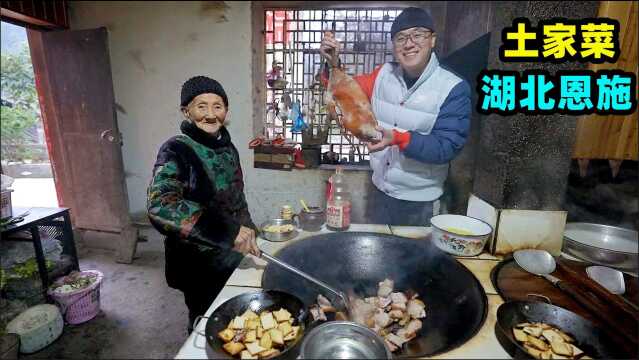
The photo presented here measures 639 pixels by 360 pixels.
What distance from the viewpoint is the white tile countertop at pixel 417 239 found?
31.6 inches

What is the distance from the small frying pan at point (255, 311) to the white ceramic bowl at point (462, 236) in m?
0.75

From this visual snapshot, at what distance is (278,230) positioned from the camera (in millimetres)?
1457

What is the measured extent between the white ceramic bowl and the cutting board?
12 centimetres

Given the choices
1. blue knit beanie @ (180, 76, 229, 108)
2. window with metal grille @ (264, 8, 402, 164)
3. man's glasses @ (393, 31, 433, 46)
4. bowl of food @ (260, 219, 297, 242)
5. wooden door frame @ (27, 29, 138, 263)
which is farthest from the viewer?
wooden door frame @ (27, 29, 138, 263)

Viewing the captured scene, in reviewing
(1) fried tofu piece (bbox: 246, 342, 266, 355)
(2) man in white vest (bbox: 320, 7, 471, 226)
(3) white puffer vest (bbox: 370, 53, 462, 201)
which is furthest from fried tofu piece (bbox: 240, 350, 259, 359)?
(3) white puffer vest (bbox: 370, 53, 462, 201)

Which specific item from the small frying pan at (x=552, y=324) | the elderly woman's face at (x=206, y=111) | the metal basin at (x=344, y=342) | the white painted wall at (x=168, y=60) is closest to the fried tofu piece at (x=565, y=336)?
the small frying pan at (x=552, y=324)

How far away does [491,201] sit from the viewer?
4.73ft

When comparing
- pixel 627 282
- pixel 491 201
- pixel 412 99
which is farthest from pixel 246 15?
pixel 627 282

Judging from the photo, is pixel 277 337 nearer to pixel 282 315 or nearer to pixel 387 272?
pixel 282 315

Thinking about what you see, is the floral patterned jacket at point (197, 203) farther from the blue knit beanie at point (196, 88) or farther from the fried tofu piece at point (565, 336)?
the fried tofu piece at point (565, 336)

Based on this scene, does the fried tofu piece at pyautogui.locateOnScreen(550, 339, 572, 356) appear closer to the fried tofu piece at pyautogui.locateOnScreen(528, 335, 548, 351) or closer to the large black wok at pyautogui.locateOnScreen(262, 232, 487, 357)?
the fried tofu piece at pyautogui.locateOnScreen(528, 335, 548, 351)

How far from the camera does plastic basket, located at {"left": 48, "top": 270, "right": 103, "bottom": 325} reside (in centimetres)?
229

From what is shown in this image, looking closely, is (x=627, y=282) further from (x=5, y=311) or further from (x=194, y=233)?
(x=5, y=311)

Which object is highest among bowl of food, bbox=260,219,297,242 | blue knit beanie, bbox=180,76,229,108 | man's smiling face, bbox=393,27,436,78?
man's smiling face, bbox=393,27,436,78
